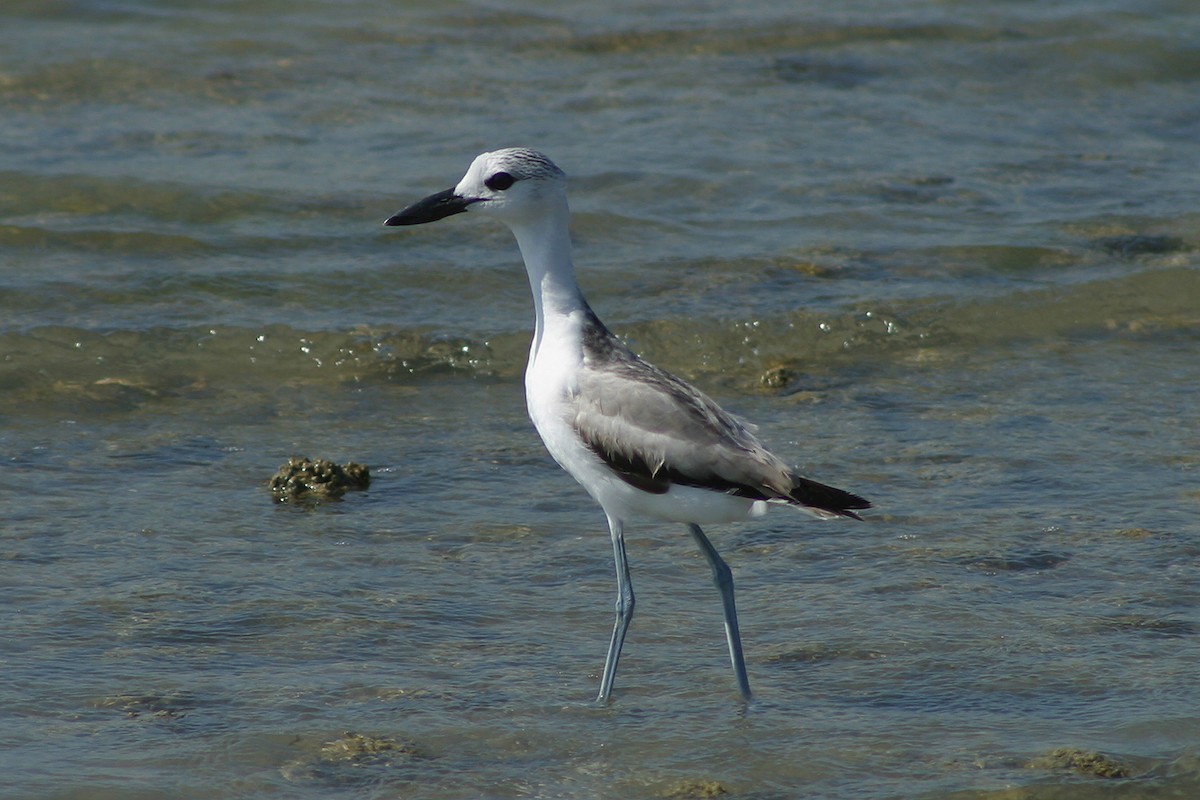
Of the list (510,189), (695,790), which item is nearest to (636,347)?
(510,189)

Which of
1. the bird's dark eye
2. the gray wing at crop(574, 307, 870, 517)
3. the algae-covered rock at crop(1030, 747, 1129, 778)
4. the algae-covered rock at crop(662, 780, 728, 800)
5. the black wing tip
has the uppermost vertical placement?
the bird's dark eye

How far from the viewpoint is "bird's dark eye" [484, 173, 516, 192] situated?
5934mm

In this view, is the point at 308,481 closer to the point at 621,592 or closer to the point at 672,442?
the point at 621,592

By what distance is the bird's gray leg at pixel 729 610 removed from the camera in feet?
18.4

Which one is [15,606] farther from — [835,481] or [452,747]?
[835,481]

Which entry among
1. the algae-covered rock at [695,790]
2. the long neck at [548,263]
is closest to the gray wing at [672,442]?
the long neck at [548,263]

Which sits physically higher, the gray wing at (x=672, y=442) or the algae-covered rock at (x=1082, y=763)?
the gray wing at (x=672, y=442)

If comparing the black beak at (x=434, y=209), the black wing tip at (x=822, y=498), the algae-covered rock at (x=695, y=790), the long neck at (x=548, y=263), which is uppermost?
the black beak at (x=434, y=209)

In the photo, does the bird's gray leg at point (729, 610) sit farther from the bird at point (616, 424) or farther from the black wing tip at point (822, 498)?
the black wing tip at point (822, 498)

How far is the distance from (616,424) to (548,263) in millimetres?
838

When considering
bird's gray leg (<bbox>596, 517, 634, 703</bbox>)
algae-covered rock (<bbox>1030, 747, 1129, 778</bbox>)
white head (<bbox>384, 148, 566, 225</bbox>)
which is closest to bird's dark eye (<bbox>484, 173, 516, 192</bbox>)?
white head (<bbox>384, 148, 566, 225</bbox>)

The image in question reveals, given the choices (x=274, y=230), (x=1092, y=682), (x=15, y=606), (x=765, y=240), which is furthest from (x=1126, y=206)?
(x=15, y=606)

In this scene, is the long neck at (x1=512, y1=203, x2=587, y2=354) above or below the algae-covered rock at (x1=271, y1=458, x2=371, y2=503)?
above

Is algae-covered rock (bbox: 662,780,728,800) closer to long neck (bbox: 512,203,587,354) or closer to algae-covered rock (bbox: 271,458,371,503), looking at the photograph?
long neck (bbox: 512,203,587,354)
